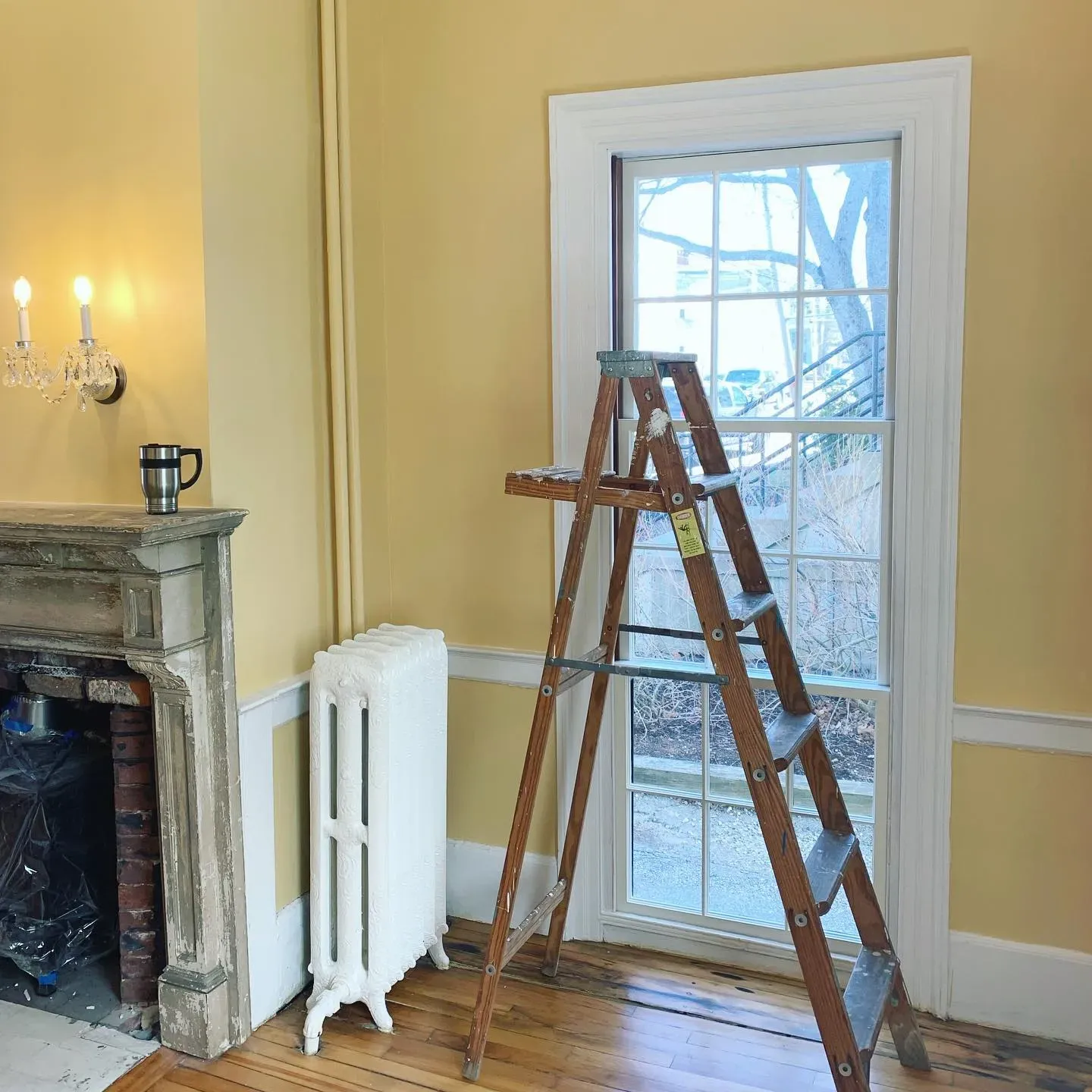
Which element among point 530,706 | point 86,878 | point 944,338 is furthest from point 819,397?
point 86,878

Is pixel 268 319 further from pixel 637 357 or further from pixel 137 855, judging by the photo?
pixel 137 855

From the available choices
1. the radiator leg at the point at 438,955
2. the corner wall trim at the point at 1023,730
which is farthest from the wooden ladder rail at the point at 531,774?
the corner wall trim at the point at 1023,730

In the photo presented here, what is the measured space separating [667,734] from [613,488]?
98 centimetres

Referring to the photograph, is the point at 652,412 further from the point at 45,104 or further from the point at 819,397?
the point at 45,104

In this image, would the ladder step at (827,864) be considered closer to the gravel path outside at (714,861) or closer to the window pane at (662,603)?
the gravel path outside at (714,861)

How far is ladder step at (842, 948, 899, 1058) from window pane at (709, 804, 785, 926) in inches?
18.2

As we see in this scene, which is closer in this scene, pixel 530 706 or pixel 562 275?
pixel 562 275

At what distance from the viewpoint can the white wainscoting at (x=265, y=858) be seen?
8.55 ft

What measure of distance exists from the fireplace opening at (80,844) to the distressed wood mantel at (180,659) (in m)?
0.13

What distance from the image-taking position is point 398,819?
271 centimetres

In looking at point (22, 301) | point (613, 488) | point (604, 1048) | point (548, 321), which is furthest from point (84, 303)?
point (604, 1048)

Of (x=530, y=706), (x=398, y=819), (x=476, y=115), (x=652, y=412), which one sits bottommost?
(x=398, y=819)

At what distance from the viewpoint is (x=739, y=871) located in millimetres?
2977

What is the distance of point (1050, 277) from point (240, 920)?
8.20 ft
